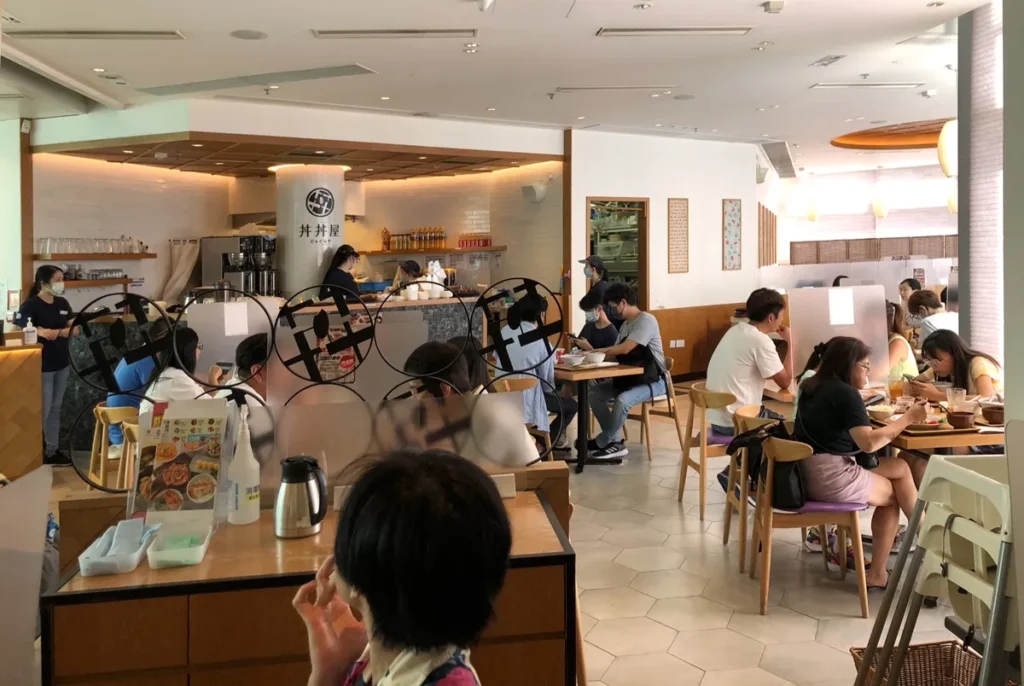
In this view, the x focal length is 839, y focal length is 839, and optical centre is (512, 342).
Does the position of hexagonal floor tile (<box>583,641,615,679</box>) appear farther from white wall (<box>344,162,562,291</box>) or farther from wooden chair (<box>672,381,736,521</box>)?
white wall (<box>344,162,562,291</box>)

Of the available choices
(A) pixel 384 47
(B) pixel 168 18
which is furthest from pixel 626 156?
(B) pixel 168 18

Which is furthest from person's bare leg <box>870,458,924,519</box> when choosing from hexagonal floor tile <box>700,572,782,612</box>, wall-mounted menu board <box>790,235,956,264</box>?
wall-mounted menu board <box>790,235,956,264</box>

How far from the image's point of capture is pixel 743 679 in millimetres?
3029

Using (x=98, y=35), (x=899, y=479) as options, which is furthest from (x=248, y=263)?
(x=899, y=479)

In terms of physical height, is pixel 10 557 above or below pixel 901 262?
below

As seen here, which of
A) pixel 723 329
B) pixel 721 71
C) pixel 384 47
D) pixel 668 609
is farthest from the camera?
pixel 723 329

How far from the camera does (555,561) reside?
2070 millimetres

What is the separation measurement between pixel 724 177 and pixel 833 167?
5007mm

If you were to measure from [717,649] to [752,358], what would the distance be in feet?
6.46

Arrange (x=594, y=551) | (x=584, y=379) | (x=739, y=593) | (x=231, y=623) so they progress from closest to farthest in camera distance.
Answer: (x=231, y=623)
(x=739, y=593)
(x=594, y=551)
(x=584, y=379)

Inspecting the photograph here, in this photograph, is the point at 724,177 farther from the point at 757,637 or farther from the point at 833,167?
the point at 757,637

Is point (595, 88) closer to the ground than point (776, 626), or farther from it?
farther from it

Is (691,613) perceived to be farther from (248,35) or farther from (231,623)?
(248,35)

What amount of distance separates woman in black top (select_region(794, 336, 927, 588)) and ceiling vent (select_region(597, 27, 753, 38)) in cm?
279
